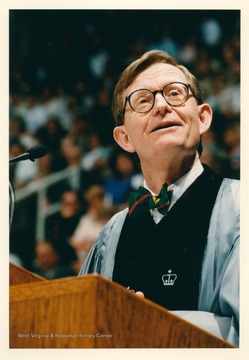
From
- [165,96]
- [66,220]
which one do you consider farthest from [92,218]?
[165,96]

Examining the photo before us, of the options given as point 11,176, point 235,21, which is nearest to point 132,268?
point 11,176

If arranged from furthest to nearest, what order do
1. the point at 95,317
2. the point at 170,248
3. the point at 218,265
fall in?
the point at 170,248
the point at 218,265
the point at 95,317

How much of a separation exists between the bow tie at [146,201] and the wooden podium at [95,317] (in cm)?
71

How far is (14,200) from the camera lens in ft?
9.54

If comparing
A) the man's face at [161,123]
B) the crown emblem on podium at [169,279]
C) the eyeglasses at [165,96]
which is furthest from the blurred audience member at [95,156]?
A: the crown emblem on podium at [169,279]

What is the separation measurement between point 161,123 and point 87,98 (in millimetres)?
382

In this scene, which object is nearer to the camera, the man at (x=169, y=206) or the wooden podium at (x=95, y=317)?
the wooden podium at (x=95, y=317)

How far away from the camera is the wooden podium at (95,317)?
193 cm

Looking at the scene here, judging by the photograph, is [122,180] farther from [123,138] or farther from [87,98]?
[87,98]

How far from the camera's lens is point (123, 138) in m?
2.91

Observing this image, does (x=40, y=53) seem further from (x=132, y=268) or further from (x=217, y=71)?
(x=132, y=268)

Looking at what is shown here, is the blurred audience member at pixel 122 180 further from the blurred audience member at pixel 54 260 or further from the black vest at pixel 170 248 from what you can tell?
the blurred audience member at pixel 54 260

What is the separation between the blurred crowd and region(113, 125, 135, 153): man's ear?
3 centimetres

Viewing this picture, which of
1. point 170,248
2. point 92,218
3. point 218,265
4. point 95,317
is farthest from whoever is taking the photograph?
point 92,218
